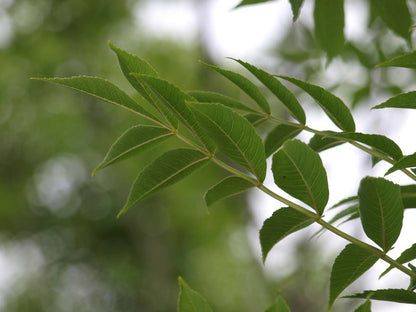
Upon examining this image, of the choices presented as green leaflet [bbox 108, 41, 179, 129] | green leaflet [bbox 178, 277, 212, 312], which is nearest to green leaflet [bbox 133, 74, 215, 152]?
green leaflet [bbox 108, 41, 179, 129]

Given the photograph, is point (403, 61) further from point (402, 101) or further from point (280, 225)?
point (280, 225)

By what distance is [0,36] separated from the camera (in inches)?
209

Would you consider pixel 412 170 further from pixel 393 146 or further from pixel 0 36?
pixel 0 36

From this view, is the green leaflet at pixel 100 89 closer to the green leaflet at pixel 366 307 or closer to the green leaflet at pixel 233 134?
the green leaflet at pixel 233 134

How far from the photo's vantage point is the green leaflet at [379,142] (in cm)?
37

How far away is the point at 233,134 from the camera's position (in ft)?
1.19

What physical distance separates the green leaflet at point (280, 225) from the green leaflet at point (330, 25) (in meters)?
0.27

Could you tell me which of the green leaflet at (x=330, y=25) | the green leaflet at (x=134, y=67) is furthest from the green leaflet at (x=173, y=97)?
the green leaflet at (x=330, y=25)

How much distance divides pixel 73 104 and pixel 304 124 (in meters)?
5.76

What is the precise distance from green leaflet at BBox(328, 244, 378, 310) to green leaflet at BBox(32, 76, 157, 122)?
0.19 m

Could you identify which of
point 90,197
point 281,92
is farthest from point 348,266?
point 90,197

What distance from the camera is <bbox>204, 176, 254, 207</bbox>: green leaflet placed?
409mm

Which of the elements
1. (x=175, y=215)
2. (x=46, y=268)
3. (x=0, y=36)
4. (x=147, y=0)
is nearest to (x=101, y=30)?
(x=147, y=0)

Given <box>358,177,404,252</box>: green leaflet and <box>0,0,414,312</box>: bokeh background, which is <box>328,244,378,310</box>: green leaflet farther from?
<box>0,0,414,312</box>: bokeh background
